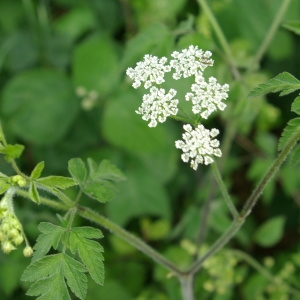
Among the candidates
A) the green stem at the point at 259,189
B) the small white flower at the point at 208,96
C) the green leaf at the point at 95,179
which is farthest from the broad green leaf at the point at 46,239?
the green stem at the point at 259,189

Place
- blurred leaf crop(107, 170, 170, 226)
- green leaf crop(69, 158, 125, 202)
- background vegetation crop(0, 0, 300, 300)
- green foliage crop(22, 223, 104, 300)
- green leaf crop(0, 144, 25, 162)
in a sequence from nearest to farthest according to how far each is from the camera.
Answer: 1. green leaf crop(0, 144, 25, 162)
2. green foliage crop(22, 223, 104, 300)
3. green leaf crop(69, 158, 125, 202)
4. background vegetation crop(0, 0, 300, 300)
5. blurred leaf crop(107, 170, 170, 226)

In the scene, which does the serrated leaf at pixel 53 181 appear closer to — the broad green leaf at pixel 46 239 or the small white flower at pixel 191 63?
the broad green leaf at pixel 46 239

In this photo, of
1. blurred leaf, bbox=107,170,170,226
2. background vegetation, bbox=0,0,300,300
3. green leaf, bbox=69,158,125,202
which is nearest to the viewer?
green leaf, bbox=69,158,125,202

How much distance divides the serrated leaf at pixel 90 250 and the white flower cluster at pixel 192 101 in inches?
16.8

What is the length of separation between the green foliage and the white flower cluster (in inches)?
17.4

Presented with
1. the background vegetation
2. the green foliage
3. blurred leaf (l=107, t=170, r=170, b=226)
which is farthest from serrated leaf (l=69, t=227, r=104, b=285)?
blurred leaf (l=107, t=170, r=170, b=226)

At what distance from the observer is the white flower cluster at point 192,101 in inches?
76.8

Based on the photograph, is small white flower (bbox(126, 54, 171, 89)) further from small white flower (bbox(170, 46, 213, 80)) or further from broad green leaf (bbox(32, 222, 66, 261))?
broad green leaf (bbox(32, 222, 66, 261))

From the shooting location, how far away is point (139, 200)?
13.5 ft

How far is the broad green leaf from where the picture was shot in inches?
79.7

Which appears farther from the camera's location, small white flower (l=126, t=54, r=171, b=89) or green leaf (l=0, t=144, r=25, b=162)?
small white flower (l=126, t=54, r=171, b=89)

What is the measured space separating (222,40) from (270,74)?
4.80 ft

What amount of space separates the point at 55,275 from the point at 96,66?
7.81 ft

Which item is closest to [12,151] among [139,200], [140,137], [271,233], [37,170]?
[37,170]
